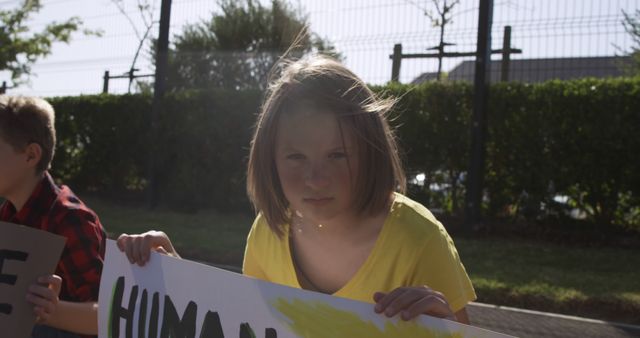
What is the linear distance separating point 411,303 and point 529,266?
548cm

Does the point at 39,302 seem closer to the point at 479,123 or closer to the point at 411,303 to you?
the point at 411,303

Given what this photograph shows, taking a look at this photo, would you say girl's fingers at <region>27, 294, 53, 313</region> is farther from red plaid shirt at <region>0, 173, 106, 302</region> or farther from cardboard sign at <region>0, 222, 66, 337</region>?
red plaid shirt at <region>0, 173, 106, 302</region>

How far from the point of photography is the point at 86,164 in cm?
1342

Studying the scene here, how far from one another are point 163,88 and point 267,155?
1040 cm

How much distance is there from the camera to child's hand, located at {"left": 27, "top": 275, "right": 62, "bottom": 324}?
174cm

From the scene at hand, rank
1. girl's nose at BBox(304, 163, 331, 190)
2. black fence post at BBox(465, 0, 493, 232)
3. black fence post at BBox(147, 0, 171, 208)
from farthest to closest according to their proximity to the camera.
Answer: black fence post at BBox(147, 0, 171, 208)
black fence post at BBox(465, 0, 493, 232)
girl's nose at BBox(304, 163, 331, 190)

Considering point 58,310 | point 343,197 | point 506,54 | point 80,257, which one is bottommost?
point 58,310

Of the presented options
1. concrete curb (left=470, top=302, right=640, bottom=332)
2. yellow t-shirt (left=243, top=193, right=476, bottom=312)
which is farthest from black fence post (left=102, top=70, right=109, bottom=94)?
yellow t-shirt (left=243, top=193, right=476, bottom=312)

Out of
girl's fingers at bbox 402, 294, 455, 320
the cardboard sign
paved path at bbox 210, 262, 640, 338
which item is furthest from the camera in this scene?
paved path at bbox 210, 262, 640, 338

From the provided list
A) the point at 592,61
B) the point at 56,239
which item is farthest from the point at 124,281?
the point at 592,61

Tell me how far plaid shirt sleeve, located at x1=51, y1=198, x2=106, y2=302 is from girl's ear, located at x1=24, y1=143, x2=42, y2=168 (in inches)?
11.3

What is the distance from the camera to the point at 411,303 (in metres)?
1.28

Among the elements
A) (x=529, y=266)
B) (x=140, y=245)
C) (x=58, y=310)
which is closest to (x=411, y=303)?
(x=140, y=245)

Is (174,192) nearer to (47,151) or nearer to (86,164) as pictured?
(86,164)
